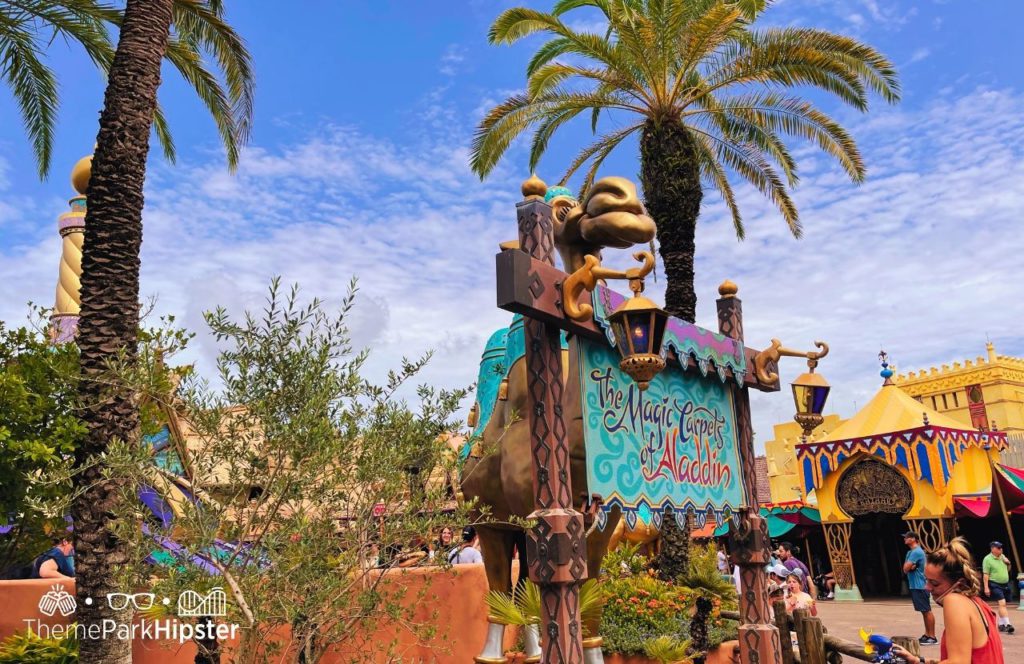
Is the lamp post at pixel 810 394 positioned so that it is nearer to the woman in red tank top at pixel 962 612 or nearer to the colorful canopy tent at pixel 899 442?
the woman in red tank top at pixel 962 612

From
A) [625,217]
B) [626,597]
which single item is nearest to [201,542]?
[625,217]

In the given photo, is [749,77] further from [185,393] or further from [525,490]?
[185,393]

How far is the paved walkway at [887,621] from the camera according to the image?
34.2ft

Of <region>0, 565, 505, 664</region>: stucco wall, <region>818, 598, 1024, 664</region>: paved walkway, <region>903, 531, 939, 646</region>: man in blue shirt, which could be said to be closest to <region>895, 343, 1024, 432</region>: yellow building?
<region>818, 598, 1024, 664</region>: paved walkway

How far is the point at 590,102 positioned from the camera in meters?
12.6

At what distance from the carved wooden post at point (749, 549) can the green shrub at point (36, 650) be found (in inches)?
202

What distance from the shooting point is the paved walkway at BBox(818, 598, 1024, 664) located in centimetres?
1043

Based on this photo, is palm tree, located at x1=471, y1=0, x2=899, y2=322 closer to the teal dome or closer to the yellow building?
the teal dome

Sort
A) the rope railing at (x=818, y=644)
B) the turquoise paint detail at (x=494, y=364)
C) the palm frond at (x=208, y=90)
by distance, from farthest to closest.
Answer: the palm frond at (x=208, y=90) → the rope railing at (x=818, y=644) → the turquoise paint detail at (x=494, y=364)

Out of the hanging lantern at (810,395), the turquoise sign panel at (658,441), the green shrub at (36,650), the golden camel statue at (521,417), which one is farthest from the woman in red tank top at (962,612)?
the green shrub at (36,650)

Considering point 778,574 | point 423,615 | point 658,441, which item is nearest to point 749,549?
point 658,441

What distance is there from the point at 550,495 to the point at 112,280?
4.14 metres

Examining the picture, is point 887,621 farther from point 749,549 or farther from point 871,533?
point 749,549

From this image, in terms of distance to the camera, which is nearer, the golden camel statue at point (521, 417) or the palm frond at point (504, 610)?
the golden camel statue at point (521, 417)
